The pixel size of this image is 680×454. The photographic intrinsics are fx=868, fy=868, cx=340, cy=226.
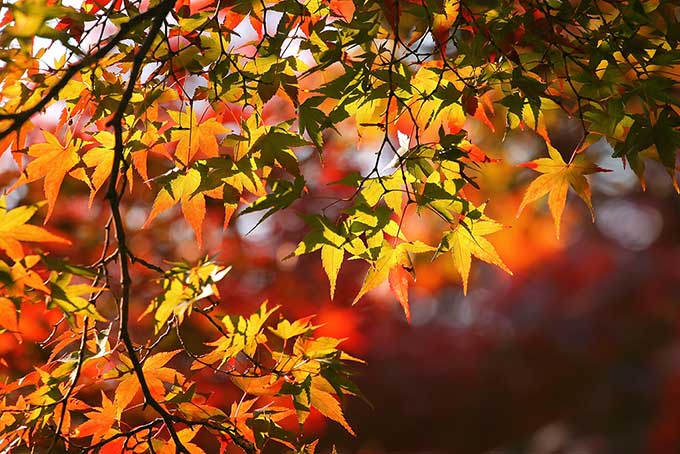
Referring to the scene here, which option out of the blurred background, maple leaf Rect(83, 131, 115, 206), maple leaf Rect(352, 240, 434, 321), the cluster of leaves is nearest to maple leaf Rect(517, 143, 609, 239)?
the cluster of leaves

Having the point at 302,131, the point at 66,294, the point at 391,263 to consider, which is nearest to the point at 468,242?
the point at 391,263

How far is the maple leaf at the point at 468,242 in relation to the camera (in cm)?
99

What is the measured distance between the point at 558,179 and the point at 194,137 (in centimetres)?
44

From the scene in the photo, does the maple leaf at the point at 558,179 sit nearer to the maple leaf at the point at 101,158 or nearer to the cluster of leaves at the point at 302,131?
the cluster of leaves at the point at 302,131

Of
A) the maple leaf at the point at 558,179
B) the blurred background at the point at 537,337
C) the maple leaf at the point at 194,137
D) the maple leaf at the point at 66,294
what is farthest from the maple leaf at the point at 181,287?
the blurred background at the point at 537,337

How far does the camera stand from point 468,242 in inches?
39.4

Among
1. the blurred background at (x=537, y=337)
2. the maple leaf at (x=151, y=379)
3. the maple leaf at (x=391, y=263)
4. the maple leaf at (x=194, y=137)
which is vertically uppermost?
the blurred background at (x=537, y=337)

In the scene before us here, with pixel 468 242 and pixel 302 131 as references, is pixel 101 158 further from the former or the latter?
pixel 468 242

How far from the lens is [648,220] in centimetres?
550

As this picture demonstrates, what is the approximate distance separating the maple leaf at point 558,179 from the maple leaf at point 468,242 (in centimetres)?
7

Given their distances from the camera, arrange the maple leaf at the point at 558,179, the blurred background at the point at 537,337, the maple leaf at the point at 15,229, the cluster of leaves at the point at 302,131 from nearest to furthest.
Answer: the maple leaf at the point at 15,229 → the cluster of leaves at the point at 302,131 → the maple leaf at the point at 558,179 → the blurred background at the point at 537,337

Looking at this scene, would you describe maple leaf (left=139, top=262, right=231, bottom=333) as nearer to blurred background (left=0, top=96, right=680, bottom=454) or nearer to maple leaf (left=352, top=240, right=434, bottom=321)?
maple leaf (left=352, top=240, right=434, bottom=321)

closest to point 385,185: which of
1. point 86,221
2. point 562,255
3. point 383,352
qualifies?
point 86,221

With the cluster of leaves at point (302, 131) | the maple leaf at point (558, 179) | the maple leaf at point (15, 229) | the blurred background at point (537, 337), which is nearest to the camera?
the maple leaf at point (15, 229)
